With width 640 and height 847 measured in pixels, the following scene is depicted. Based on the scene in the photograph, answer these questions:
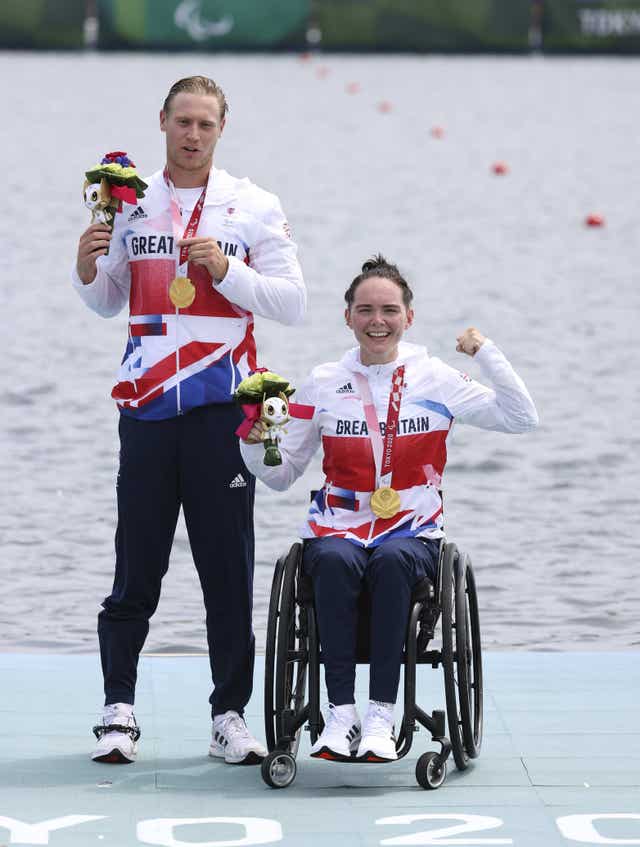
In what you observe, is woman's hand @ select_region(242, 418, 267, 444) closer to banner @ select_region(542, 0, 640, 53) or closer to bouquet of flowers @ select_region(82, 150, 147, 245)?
bouquet of flowers @ select_region(82, 150, 147, 245)

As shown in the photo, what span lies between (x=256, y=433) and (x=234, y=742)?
878mm

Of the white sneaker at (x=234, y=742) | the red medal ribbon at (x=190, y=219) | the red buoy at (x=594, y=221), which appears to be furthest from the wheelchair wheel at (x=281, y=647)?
the red buoy at (x=594, y=221)

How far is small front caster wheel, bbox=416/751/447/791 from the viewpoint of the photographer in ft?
17.7

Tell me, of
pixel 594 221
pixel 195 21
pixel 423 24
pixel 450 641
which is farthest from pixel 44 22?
pixel 450 641

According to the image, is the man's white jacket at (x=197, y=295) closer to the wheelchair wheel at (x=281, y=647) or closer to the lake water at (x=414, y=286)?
the wheelchair wheel at (x=281, y=647)

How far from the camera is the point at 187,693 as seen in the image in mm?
6535

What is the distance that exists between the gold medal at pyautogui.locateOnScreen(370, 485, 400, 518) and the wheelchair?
0.17m

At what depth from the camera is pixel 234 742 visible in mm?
5711

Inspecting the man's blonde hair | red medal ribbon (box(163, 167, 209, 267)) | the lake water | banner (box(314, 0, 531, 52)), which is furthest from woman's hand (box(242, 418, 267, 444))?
banner (box(314, 0, 531, 52))

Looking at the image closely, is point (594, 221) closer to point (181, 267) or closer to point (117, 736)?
point (181, 267)

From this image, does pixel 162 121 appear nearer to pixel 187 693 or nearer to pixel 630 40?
pixel 187 693

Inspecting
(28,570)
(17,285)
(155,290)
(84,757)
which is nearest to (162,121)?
(155,290)

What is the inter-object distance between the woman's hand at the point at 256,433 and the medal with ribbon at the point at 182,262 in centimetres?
41

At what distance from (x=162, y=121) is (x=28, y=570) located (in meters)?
3.39
